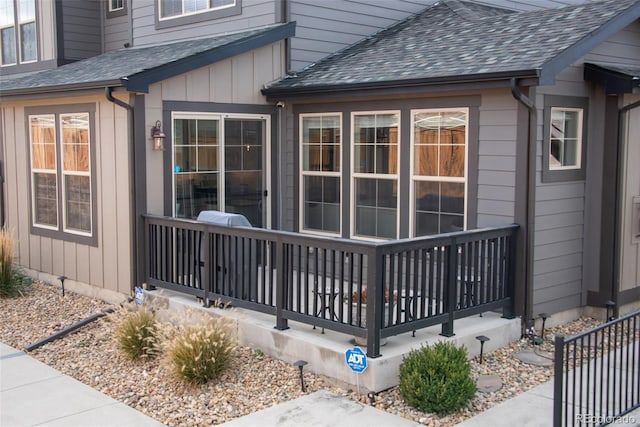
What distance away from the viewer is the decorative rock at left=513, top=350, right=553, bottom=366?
6.24 metres

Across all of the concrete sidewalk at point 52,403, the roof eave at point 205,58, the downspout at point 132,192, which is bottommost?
the concrete sidewalk at point 52,403

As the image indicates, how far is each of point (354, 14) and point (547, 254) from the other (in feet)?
15.8

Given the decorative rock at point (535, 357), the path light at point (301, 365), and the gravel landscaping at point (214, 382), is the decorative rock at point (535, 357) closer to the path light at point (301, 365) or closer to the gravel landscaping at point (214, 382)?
the gravel landscaping at point (214, 382)

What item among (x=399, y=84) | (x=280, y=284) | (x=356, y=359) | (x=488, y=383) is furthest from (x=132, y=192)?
(x=488, y=383)

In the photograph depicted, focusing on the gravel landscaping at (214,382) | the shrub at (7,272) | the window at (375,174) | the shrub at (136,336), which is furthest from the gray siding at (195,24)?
the shrub at (136,336)

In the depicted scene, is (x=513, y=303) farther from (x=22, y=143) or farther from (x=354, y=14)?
(x=22, y=143)

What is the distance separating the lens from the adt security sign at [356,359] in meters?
5.39

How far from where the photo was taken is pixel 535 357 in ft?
20.9

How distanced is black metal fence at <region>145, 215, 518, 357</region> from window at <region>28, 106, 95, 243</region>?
1.61 m

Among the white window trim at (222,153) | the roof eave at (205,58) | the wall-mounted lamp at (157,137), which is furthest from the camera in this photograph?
the white window trim at (222,153)

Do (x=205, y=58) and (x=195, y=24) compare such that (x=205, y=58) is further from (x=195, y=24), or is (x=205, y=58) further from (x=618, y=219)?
(x=618, y=219)

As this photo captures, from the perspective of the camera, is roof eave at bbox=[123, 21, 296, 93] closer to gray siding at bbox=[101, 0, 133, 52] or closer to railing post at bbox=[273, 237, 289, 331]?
A: railing post at bbox=[273, 237, 289, 331]

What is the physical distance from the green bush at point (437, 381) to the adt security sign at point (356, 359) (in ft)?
1.01

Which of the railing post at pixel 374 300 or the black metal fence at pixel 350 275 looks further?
the black metal fence at pixel 350 275
